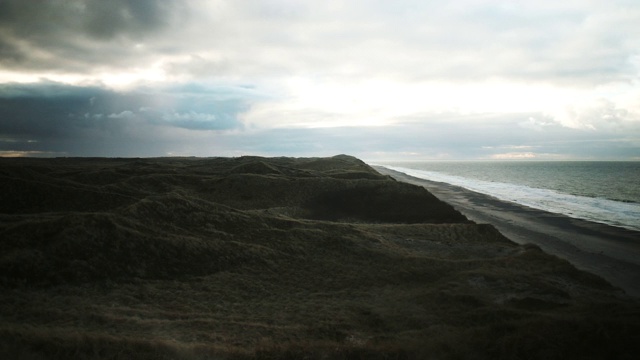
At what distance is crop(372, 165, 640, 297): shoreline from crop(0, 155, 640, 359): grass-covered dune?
179 inches

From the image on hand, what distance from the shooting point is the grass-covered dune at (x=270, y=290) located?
12.7m

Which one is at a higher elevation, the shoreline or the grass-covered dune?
the grass-covered dune

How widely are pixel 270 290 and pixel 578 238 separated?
3286 centimetres

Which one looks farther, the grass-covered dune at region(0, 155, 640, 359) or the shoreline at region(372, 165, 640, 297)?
the shoreline at region(372, 165, 640, 297)

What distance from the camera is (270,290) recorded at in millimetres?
20328

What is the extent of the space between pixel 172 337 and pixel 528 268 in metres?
20.5

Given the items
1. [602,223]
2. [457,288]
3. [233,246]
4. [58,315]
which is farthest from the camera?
[602,223]

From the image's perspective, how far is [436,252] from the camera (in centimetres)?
2841

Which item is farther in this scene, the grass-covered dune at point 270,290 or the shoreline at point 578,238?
the shoreline at point 578,238

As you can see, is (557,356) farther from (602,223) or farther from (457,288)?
(602,223)

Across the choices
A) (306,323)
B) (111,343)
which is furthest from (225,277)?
(111,343)

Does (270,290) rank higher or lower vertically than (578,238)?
higher

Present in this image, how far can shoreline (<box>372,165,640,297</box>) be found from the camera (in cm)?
2661

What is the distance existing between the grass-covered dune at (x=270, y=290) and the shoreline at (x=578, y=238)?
4555 millimetres
